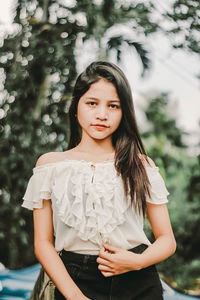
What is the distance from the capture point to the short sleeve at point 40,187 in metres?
1.56

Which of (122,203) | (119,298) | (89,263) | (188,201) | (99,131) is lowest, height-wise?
(188,201)

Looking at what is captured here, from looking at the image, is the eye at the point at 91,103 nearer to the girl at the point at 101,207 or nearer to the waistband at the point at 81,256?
the girl at the point at 101,207

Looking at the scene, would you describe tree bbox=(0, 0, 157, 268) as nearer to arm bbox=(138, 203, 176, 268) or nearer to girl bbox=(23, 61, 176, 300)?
girl bbox=(23, 61, 176, 300)

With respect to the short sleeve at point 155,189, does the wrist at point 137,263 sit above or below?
below

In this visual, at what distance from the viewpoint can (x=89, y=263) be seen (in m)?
1.48

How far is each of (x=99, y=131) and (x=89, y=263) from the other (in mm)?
506

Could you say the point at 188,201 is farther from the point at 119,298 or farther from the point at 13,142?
the point at 119,298

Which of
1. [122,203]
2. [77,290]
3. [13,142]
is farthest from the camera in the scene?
[13,142]

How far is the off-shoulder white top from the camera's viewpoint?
4.90 ft

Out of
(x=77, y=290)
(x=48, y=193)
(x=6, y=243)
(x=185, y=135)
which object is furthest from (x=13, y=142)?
(x=185, y=135)

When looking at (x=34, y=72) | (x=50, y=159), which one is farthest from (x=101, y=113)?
(x=34, y=72)

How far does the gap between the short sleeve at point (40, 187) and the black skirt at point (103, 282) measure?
24cm

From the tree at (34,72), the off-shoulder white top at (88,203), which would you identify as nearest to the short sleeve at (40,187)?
the off-shoulder white top at (88,203)

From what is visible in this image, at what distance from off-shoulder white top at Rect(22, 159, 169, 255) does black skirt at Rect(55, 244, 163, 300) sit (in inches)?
1.7
